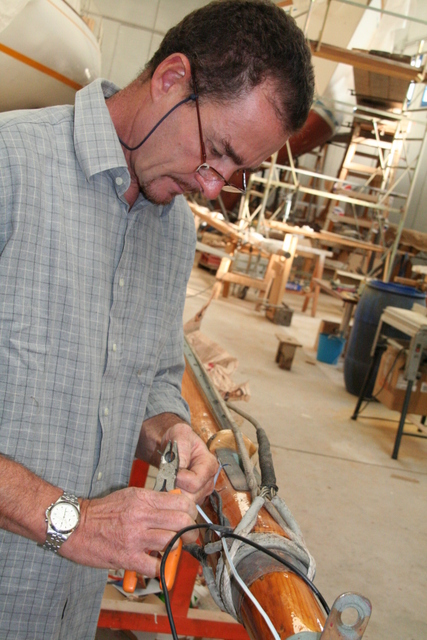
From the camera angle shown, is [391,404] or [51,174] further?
[391,404]

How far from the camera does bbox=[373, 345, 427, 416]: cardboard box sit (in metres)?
4.29

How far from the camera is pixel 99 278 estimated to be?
44.1 inches

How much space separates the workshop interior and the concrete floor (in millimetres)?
13

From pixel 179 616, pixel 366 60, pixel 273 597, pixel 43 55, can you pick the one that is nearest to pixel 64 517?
pixel 273 597

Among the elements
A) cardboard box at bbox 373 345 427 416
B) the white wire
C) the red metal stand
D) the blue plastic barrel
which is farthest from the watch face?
the blue plastic barrel

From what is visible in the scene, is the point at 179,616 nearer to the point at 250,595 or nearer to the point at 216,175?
the point at 250,595

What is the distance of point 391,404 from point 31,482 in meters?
3.87

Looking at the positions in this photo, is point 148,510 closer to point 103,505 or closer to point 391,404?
point 103,505

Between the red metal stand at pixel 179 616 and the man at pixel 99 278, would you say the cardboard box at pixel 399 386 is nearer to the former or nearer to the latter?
the red metal stand at pixel 179 616

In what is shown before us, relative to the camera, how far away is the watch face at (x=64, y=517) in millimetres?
902

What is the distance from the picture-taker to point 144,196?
123 cm

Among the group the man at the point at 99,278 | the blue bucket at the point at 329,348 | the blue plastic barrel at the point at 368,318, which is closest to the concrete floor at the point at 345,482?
the blue bucket at the point at 329,348

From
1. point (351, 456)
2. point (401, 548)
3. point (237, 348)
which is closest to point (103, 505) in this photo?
point (401, 548)

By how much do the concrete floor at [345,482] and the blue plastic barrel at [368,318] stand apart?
0.26 m
